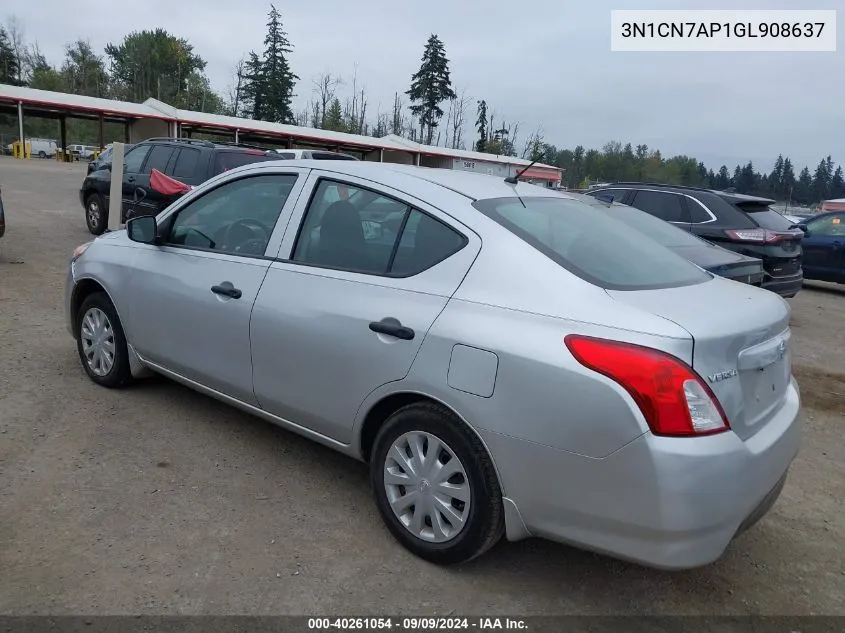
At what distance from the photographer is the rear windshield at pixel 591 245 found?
2807 mm

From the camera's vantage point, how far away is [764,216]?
888cm

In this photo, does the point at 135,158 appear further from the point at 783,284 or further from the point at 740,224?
the point at 783,284

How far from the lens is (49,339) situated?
5.76 m

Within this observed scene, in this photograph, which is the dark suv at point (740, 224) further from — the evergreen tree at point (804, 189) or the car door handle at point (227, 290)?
the evergreen tree at point (804, 189)

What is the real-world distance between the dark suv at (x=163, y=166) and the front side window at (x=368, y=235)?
6885 mm

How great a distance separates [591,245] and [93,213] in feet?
36.4

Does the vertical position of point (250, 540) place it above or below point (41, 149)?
below

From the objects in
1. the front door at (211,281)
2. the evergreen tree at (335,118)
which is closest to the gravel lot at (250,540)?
the front door at (211,281)

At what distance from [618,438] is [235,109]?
289ft

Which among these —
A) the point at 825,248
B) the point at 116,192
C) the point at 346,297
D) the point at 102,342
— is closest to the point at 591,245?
the point at 346,297

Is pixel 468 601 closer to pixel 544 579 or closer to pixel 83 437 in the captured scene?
pixel 544 579

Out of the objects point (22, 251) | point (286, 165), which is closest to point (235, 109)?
point (22, 251)

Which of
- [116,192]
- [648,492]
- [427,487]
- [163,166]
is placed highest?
[163,166]

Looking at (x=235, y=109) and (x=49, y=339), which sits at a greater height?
(x=235, y=109)
